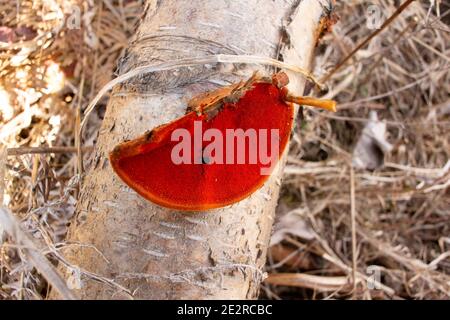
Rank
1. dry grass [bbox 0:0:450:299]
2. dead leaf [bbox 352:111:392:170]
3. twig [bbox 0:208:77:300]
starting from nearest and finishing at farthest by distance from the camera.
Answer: twig [bbox 0:208:77:300] → dry grass [bbox 0:0:450:299] → dead leaf [bbox 352:111:392:170]

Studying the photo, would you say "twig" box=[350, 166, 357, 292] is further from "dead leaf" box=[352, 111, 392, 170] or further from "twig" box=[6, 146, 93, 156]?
"twig" box=[6, 146, 93, 156]

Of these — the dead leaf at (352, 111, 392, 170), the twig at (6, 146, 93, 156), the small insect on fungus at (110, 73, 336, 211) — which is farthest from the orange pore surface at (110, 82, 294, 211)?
the dead leaf at (352, 111, 392, 170)

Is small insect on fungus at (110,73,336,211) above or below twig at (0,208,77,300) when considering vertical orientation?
above

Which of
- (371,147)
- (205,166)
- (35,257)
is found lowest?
(35,257)

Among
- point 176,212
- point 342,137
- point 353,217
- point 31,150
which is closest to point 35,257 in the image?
point 176,212

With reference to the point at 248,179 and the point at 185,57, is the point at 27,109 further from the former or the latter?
the point at 248,179

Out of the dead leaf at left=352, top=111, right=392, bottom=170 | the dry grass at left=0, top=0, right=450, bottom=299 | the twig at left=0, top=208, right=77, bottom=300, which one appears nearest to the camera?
the twig at left=0, top=208, right=77, bottom=300

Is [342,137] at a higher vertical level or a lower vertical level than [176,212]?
higher

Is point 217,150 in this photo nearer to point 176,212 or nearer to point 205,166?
point 205,166

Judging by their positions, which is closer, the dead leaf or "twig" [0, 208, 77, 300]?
"twig" [0, 208, 77, 300]
